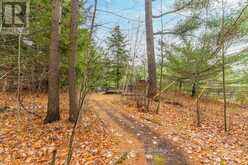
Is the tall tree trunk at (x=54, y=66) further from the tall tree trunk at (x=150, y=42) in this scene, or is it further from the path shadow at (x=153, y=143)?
the tall tree trunk at (x=150, y=42)

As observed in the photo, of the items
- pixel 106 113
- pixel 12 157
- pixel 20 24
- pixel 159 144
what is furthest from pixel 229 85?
pixel 12 157

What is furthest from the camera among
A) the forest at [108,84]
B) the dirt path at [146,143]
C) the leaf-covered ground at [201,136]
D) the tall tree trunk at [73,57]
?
the tall tree trunk at [73,57]

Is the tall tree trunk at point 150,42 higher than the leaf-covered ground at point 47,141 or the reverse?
higher

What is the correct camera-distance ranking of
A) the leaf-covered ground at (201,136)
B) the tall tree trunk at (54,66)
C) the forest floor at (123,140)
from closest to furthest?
the forest floor at (123,140) < the leaf-covered ground at (201,136) < the tall tree trunk at (54,66)

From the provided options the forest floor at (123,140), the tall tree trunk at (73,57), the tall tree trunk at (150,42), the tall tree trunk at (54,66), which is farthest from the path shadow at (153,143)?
the tall tree trunk at (150,42)

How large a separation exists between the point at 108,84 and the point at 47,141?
2270 mm

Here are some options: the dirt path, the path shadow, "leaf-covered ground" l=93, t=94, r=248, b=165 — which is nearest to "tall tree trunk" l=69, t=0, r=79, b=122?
the dirt path

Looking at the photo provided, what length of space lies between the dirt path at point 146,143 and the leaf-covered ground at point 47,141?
0.51m

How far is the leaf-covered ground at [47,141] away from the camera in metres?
4.94

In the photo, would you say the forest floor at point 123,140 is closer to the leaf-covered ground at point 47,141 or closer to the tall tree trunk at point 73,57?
the leaf-covered ground at point 47,141

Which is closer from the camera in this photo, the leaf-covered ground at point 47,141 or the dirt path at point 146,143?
the dirt path at point 146,143

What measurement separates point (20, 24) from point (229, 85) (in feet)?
36.2

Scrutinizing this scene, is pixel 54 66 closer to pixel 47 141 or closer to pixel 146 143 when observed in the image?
pixel 47 141

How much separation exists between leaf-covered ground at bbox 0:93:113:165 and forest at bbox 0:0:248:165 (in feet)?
0.07
